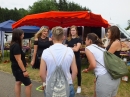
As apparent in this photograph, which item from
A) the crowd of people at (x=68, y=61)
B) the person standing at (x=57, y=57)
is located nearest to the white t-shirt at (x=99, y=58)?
the crowd of people at (x=68, y=61)

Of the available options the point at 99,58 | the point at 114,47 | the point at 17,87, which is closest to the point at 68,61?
the point at 99,58

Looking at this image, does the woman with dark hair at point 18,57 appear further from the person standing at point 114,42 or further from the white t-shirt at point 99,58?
the person standing at point 114,42

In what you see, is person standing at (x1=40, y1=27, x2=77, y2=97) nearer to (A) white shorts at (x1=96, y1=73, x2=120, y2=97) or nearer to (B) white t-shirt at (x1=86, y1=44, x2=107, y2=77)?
(B) white t-shirt at (x1=86, y1=44, x2=107, y2=77)

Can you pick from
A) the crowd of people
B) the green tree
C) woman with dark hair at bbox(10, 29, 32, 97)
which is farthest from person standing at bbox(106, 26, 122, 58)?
the green tree

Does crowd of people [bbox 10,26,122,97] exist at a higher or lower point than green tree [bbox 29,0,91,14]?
lower

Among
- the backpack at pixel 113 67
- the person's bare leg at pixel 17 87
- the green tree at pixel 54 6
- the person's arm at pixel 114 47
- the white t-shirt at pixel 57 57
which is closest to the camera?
the white t-shirt at pixel 57 57

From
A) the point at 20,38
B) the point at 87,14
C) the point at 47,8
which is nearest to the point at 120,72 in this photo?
the point at 20,38

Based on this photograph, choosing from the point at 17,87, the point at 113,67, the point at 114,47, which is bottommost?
the point at 17,87

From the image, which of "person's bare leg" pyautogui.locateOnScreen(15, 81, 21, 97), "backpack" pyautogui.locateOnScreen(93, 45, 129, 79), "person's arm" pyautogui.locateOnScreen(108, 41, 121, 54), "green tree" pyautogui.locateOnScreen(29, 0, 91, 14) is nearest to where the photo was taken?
"backpack" pyautogui.locateOnScreen(93, 45, 129, 79)

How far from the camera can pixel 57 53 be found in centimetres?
245

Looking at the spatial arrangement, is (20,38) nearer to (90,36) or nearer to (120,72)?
(90,36)

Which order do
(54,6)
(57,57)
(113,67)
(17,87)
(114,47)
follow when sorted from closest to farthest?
(57,57) → (113,67) → (114,47) → (17,87) → (54,6)

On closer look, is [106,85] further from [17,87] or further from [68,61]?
[17,87]

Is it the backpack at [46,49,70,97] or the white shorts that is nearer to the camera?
the backpack at [46,49,70,97]
